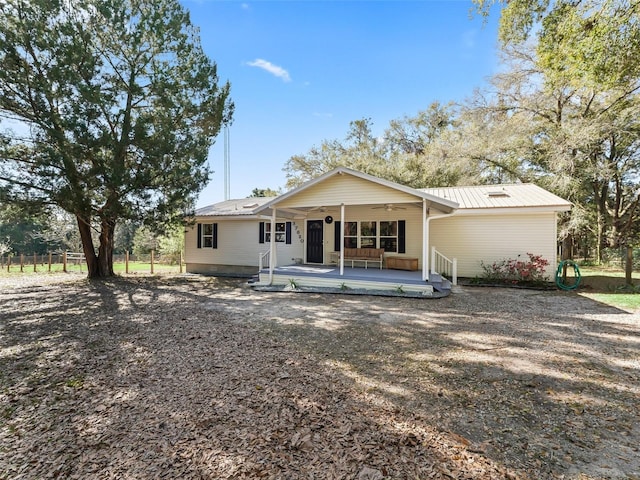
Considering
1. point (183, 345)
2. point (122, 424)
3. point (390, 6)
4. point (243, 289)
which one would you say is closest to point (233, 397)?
point (122, 424)

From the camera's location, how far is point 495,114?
1822 cm

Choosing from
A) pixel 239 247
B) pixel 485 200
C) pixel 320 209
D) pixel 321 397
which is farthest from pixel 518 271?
pixel 239 247

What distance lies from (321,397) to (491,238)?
34.9 feet

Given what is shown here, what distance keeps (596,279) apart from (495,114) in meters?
11.3

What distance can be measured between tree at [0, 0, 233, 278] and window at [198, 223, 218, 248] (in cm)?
200

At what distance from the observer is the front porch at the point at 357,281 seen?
8906 mm

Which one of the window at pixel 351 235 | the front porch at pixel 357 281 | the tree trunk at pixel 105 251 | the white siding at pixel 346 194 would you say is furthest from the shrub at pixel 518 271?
the tree trunk at pixel 105 251

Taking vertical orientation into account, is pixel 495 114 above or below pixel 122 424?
above

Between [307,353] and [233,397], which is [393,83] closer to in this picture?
[307,353]

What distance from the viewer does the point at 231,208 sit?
51.0 feet

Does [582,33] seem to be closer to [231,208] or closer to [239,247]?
[239,247]

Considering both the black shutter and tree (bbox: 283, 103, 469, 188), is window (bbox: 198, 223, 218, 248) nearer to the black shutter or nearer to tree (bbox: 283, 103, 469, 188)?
the black shutter

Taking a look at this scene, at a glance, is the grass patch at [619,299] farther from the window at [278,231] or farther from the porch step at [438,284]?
the window at [278,231]

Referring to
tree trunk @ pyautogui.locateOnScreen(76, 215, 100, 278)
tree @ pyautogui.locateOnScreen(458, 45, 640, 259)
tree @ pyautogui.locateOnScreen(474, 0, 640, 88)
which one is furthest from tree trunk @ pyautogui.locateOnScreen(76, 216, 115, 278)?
tree @ pyautogui.locateOnScreen(458, 45, 640, 259)
